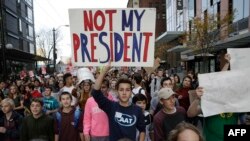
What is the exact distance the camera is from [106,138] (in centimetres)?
497

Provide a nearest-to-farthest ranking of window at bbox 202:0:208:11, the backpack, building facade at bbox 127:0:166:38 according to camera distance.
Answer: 1. the backpack
2. window at bbox 202:0:208:11
3. building facade at bbox 127:0:166:38

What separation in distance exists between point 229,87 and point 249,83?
229 mm

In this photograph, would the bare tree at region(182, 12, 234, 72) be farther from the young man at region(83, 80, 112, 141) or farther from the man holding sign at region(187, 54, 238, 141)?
the man holding sign at region(187, 54, 238, 141)

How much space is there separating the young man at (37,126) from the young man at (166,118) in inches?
67.6

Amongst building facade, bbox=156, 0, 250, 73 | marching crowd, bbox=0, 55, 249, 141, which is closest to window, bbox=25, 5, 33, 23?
building facade, bbox=156, 0, 250, 73

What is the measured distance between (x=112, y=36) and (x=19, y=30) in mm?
54915

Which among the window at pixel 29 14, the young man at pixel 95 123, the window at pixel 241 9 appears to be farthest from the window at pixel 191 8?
the young man at pixel 95 123

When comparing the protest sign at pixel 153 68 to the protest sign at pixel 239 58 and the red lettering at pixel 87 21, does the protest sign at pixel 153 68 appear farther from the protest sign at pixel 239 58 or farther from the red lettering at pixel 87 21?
the protest sign at pixel 239 58

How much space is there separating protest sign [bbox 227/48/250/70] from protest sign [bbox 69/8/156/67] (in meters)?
0.95

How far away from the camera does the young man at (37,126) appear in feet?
17.3

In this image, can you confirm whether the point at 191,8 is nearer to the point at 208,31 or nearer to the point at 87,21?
the point at 208,31

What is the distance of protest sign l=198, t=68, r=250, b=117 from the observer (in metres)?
4.33

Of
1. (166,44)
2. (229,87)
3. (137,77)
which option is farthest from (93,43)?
(166,44)

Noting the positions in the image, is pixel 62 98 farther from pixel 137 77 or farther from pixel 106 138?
pixel 137 77
